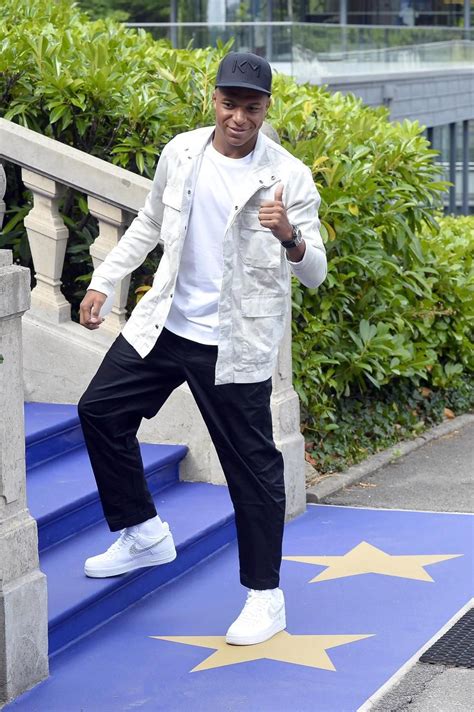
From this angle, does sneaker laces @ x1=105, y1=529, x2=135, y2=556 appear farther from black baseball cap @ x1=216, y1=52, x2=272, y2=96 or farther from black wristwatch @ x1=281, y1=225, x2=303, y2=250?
black baseball cap @ x1=216, y1=52, x2=272, y2=96

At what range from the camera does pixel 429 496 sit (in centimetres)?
661

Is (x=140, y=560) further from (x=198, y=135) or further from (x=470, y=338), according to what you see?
(x=470, y=338)

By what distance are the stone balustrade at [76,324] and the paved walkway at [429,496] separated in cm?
64

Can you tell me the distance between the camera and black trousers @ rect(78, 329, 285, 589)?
437 centimetres

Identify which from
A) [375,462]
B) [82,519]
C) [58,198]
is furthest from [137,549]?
[375,462]

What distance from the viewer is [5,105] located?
670cm

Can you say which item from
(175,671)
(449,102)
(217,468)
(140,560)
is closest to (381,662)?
(175,671)

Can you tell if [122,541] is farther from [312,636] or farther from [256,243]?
[256,243]

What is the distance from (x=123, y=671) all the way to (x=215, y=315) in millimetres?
1303

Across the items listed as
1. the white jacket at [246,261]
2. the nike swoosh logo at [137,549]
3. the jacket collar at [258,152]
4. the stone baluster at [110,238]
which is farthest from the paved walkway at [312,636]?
the jacket collar at [258,152]

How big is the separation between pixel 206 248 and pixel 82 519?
1.51 meters

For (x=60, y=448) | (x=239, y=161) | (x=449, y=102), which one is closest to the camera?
(x=239, y=161)

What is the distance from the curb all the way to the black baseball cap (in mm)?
2897

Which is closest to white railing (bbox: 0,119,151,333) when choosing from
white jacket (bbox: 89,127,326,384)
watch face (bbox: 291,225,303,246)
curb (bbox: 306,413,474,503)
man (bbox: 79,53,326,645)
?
man (bbox: 79,53,326,645)
